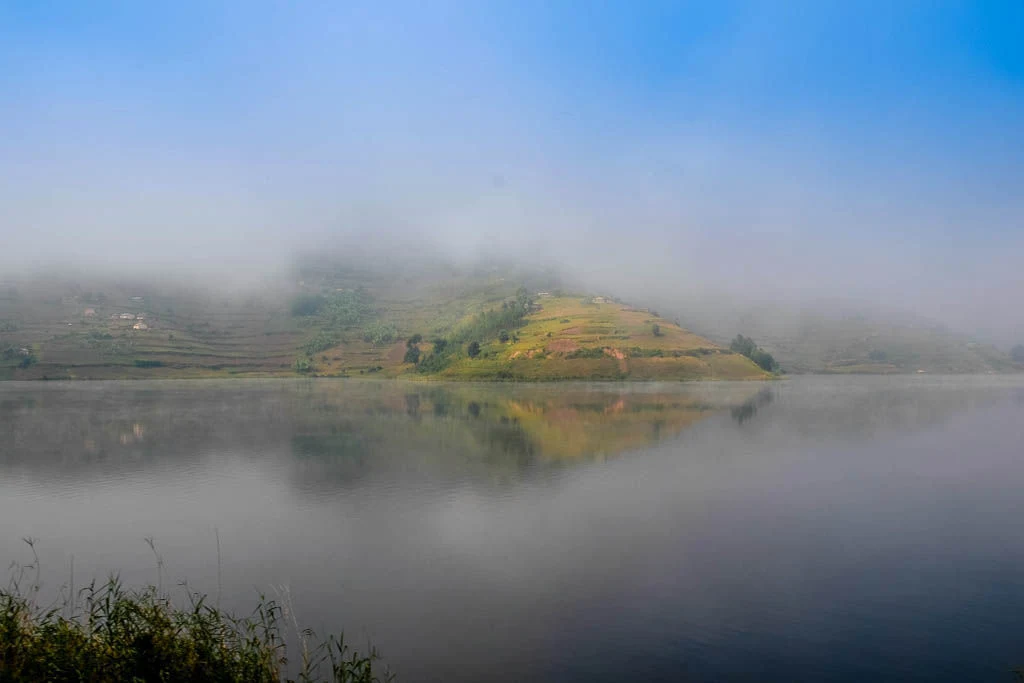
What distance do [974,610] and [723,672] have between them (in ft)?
21.4

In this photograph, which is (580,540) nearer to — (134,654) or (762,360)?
(134,654)

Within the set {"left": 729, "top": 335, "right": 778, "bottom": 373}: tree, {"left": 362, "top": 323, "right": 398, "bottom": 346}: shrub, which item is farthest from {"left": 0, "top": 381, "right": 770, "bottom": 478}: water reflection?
{"left": 362, "top": 323, "right": 398, "bottom": 346}: shrub

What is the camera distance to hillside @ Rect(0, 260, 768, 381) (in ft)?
383

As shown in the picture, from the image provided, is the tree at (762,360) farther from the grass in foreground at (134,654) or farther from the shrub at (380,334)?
the grass in foreground at (134,654)

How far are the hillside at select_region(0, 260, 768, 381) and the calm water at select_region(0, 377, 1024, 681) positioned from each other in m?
72.8

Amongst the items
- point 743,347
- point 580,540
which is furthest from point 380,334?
point 580,540

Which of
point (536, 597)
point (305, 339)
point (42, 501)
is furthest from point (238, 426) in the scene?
point (305, 339)

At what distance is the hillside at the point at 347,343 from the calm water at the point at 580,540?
72.8 meters

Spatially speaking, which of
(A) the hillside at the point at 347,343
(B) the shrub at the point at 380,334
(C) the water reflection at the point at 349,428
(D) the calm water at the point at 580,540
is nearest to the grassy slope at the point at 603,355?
(A) the hillside at the point at 347,343

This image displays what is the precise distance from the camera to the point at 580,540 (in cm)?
1911

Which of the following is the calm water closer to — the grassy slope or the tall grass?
the tall grass

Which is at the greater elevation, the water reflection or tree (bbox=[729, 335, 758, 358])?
tree (bbox=[729, 335, 758, 358])

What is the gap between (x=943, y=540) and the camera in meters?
19.1

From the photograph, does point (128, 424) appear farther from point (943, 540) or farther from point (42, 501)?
point (943, 540)
